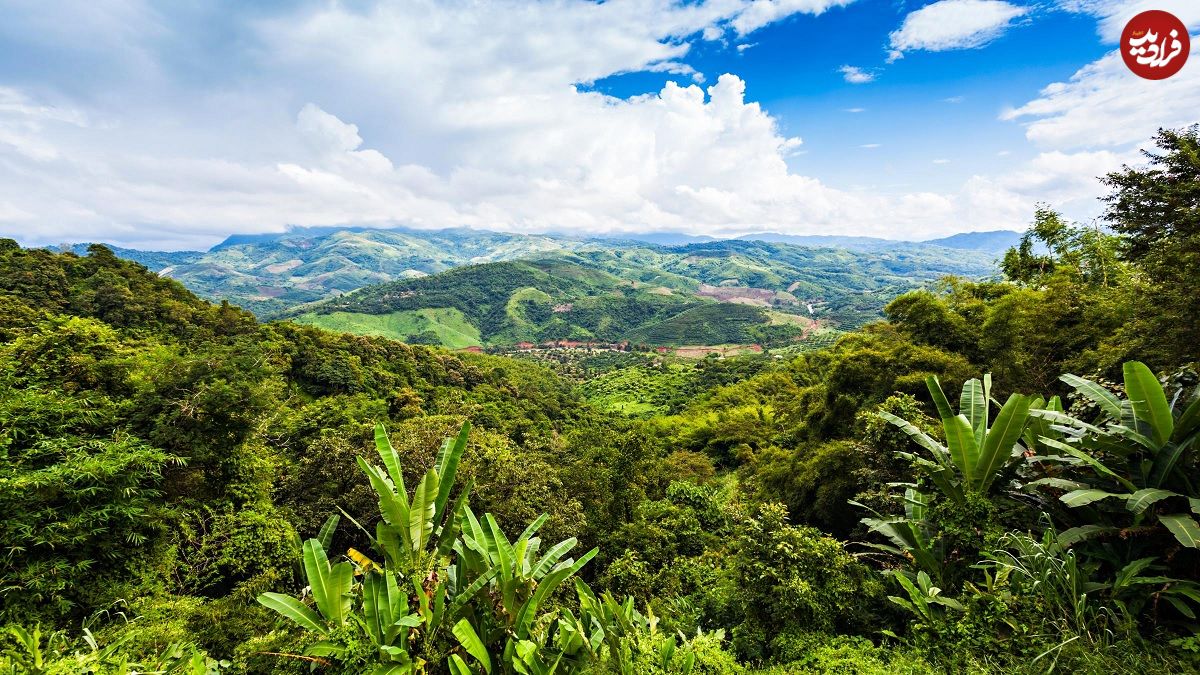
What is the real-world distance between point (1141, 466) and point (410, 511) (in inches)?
331

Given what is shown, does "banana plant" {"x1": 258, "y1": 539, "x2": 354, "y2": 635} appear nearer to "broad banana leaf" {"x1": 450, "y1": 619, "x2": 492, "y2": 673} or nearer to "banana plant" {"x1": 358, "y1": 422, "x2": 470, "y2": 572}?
"banana plant" {"x1": 358, "y1": 422, "x2": 470, "y2": 572}

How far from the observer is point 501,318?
200 meters

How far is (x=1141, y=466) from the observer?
496 centimetres

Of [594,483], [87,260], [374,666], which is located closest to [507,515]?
[594,483]

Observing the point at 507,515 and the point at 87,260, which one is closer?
the point at 507,515

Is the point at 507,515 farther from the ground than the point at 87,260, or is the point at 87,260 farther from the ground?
the point at 87,260

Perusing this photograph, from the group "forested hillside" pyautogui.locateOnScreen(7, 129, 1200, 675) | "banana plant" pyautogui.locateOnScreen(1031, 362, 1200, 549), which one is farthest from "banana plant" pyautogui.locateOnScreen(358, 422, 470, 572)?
"banana plant" pyautogui.locateOnScreen(1031, 362, 1200, 549)

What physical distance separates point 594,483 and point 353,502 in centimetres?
841

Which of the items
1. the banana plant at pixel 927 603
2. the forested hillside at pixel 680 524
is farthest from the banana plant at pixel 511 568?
the banana plant at pixel 927 603

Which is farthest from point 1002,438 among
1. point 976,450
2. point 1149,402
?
point 1149,402

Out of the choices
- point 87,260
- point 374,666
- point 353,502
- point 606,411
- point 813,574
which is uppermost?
point 87,260

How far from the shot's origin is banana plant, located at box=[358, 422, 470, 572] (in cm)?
525

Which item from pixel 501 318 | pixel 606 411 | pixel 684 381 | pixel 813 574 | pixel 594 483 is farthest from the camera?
pixel 501 318

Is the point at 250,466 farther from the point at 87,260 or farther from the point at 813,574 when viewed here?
the point at 87,260
